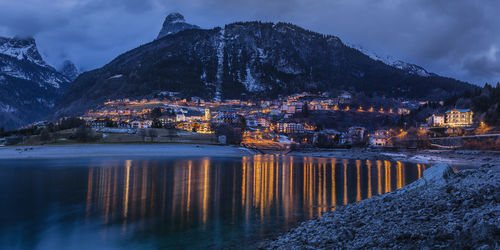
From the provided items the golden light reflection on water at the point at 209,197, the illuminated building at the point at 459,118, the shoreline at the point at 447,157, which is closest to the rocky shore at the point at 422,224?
the golden light reflection on water at the point at 209,197

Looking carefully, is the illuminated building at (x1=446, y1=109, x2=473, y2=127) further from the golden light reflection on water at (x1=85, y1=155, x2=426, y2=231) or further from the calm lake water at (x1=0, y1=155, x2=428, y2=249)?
the golden light reflection on water at (x1=85, y1=155, x2=426, y2=231)

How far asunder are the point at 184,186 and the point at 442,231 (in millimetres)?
21362

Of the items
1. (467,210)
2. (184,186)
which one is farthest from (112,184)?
(467,210)

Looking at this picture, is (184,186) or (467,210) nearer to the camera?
(467,210)

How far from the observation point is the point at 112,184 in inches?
1087

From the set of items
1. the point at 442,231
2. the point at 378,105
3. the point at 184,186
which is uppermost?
the point at 378,105

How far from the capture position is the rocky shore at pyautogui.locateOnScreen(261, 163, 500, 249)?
7.42 meters

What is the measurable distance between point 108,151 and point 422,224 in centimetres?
6545

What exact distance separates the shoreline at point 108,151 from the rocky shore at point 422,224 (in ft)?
188

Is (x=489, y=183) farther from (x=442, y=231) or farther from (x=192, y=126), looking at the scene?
(x=192, y=126)

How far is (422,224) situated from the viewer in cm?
955

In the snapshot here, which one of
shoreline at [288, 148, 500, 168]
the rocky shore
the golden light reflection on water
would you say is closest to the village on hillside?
shoreline at [288, 148, 500, 168]

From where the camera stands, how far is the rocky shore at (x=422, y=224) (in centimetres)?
742

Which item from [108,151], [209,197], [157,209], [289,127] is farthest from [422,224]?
[289,127]
